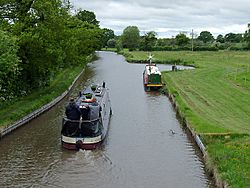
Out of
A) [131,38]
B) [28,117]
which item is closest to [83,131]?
[28,117]

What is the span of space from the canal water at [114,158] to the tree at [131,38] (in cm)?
11329

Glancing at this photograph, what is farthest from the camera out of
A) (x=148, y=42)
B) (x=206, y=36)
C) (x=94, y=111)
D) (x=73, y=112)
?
(x=206, y=36)

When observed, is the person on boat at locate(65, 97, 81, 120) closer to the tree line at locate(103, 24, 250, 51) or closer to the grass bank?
the grass bank

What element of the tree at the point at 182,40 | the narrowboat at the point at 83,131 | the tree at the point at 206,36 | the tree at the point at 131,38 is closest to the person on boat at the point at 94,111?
the narrowboat at the point at 83,131

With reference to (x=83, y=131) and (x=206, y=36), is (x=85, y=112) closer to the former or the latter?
(x=83, y=131)

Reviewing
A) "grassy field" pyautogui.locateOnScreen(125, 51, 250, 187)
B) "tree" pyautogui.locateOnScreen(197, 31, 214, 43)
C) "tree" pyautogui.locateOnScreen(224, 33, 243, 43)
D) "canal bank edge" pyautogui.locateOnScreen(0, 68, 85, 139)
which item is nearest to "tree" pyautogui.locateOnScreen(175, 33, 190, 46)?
"tree" pyautogui.locateOnScreen(224, 33, 243, 43)

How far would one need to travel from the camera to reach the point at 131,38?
463 feet

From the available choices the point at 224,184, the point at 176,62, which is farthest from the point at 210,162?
the point at 176,62

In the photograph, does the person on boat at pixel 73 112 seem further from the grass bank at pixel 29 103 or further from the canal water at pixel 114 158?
the grass bank at pixel 29 103

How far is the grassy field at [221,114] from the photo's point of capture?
1562cm

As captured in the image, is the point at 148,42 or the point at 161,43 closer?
the point at 148,42

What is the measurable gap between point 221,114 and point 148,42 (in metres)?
101

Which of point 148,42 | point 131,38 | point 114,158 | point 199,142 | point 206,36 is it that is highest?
point 131,38

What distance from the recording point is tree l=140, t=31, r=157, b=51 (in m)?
120
